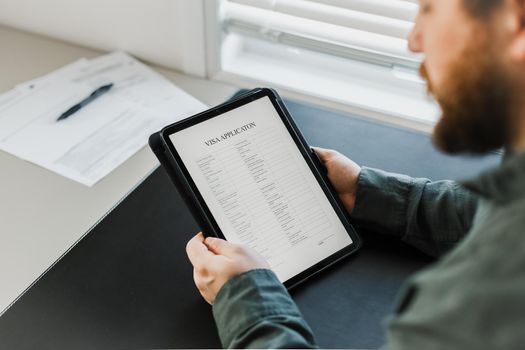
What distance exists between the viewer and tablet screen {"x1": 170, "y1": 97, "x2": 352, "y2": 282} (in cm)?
77

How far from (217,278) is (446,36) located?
1.23 ft

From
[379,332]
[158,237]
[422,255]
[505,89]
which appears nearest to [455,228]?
[422,255]

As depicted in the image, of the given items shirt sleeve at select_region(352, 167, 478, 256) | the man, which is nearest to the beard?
the man

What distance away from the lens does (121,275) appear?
0.78 metres

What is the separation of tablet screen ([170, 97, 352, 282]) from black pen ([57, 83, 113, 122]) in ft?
1.19

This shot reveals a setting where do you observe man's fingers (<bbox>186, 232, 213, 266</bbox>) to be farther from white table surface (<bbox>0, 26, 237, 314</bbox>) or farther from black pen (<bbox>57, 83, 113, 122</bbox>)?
black pen (<bbox>57, 83, 113, 122</bbox>)

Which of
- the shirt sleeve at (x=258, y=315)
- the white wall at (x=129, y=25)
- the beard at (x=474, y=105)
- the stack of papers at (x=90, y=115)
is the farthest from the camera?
the white wall at (x=129, y=25)

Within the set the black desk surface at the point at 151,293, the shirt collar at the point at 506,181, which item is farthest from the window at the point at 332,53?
the shirt collar at the point at 506,181

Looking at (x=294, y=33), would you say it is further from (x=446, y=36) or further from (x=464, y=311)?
(x=464, y=311)

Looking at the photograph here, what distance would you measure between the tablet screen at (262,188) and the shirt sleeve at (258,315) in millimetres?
94

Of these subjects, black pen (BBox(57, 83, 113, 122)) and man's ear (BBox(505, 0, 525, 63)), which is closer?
man's ear (BBox(505, 0, 525, 63))

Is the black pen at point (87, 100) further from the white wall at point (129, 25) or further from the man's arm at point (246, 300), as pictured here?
the man's arm at point (246, 300)

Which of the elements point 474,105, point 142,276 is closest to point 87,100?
point 142,276

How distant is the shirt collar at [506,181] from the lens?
46 cm
